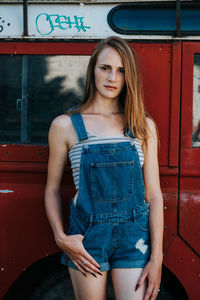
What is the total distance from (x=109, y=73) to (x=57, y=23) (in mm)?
558

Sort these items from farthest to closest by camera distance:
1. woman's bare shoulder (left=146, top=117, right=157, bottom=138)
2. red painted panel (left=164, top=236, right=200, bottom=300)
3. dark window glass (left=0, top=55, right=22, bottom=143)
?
dark window glass (left=0, top=55, right=22, bottom=143)
red painted panel (left=164, top=236, right=200, bottom=300)
woman's bare shoulder (left=146, top=117, right=157, bottom=138)

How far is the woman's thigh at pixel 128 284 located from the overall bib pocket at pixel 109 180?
344 mm

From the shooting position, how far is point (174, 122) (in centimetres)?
214

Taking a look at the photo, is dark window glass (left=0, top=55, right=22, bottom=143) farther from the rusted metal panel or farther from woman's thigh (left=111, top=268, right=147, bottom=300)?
woman's thigh (left=111, top=268, right=147, bottom=300)

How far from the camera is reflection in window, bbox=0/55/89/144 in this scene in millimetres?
2180

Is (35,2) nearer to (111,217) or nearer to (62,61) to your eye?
(62,61)

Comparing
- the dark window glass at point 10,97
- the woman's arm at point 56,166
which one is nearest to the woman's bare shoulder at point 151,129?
the woman's arm at point 56,166

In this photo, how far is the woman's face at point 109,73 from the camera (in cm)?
184

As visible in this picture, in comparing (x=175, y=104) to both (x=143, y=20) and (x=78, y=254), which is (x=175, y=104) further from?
(x=78, y=254)

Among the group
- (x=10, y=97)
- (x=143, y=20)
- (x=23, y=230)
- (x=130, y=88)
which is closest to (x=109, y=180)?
(x=130, y=88)

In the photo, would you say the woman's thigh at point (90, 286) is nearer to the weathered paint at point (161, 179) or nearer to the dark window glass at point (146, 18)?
the weathered paint at point (161, 179)

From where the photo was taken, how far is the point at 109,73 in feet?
6.09

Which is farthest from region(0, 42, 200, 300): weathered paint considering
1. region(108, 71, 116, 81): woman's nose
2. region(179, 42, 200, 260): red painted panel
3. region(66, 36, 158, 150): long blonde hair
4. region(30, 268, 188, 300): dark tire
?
region(108, 71, 116, 81): woman's nose

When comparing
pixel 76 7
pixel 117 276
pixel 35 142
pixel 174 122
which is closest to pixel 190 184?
pixel 174 122
